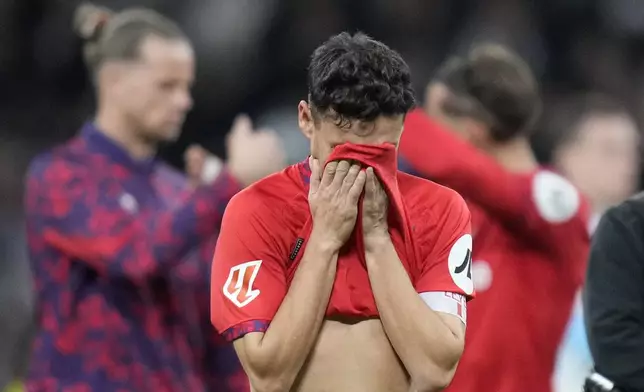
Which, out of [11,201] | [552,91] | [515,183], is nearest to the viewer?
[515,183]

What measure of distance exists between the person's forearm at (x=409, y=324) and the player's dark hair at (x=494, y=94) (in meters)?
1.75

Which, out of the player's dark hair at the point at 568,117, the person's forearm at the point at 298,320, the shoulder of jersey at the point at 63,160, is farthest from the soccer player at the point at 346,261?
the player's dark hair at the point at 568,117

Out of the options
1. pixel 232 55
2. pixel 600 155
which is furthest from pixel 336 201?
pixel 232 55

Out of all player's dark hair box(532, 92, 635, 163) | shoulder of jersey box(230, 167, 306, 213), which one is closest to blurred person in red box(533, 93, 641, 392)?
player's dark hair box(532, 92, 635, 163)

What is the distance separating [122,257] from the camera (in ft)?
12.9

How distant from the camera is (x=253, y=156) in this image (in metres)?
3.85

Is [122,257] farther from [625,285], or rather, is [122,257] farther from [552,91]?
[552,91]

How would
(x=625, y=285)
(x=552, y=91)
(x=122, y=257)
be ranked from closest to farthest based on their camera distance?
1. (x=625, y=285)
2. (x=122, y=257)
3. (x=552, y=91)

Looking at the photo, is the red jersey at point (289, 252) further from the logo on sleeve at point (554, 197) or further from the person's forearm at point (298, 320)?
the logo on sleeve at point (554, 197)

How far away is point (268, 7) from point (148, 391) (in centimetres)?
353

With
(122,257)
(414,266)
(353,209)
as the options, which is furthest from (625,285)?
(122,257)

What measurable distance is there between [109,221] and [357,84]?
200 centimetres

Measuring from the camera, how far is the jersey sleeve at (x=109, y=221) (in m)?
3.91

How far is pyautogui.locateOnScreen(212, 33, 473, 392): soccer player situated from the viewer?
2150 mm
